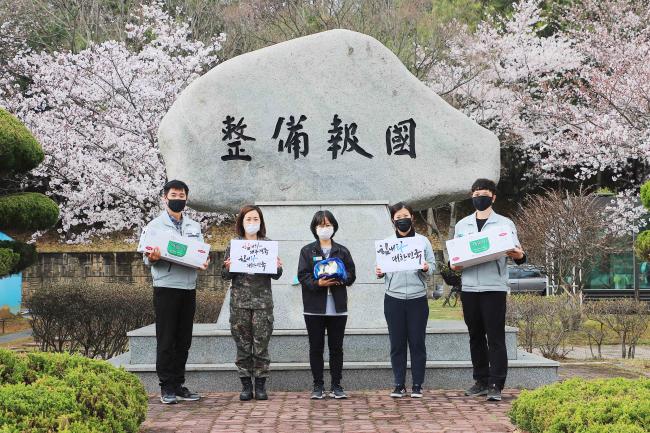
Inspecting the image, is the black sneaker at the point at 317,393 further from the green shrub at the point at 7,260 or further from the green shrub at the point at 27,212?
the green shrub at the point at 27,212

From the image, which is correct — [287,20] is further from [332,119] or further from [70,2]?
[332,119]

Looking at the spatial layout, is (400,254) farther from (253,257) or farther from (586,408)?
(586,408)

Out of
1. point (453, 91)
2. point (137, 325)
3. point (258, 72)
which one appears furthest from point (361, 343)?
point (453, 91)

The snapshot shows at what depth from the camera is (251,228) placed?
7727 mm

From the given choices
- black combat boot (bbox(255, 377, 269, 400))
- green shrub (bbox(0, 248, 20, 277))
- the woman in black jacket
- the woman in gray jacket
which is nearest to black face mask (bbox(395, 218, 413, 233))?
the woman in gray jacket

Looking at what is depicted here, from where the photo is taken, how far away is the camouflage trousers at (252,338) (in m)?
7.64

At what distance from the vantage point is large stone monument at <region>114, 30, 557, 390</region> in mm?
9672

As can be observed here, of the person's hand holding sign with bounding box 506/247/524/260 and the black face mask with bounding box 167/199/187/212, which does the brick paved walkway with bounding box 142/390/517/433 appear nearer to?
the person's hand holding sign with bounding box 506/247/524/260

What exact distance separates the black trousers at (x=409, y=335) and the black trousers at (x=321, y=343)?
0.46 metres

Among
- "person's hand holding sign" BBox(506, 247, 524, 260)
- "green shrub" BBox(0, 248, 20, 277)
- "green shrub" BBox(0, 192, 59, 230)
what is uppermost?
"green shrub" BBox(0, 192, 59, 230)

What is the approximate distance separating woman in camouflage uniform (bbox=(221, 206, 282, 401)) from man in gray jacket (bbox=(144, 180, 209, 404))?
1.23ft

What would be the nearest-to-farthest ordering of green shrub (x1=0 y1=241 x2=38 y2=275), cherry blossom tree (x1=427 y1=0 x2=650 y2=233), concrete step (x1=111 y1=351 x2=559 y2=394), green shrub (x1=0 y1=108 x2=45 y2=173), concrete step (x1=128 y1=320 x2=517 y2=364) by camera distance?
concrete step (x1=111 y1=351 x2=559 y2=394) < concrete step (x1=128 y1=320 x2=517 y2=364) < green shrub (x1=0 y1=108 x2=45 y2=173) < green shrub (x1=0 y1=241 x2=38 y2=275) < cherry blossom tree (x1=427 y1=0 x2=650 y2=233)

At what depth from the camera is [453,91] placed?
2692 cm

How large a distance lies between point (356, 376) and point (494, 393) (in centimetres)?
139
